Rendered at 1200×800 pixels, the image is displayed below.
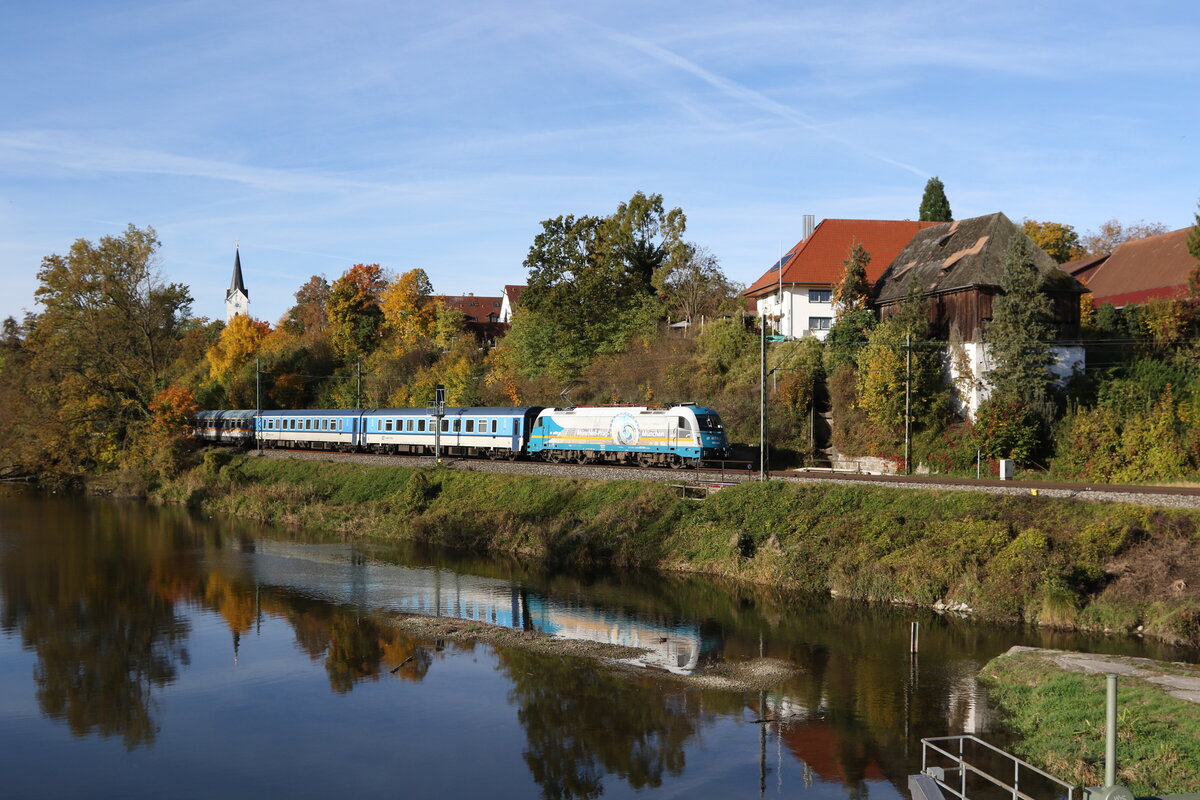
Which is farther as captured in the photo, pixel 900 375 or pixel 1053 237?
pixel 1053 237

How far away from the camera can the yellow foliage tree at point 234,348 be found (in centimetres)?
8562

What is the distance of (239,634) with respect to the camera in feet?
87.4

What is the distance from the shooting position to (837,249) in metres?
54.2

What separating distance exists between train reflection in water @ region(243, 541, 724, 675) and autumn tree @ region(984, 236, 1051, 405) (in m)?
18.6

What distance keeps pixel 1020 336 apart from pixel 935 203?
101ft

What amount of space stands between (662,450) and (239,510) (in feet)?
79.4

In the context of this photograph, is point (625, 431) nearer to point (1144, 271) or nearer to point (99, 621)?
point (99, 621)

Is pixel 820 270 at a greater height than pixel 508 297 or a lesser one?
lesser

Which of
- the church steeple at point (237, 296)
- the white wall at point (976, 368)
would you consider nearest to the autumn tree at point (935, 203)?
the white wall at point (976, 368)

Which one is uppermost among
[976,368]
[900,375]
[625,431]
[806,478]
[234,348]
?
[234,348]

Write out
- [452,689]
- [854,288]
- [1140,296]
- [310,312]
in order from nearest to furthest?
[452,689] → [854,288] → [1140,296] → [310,312]

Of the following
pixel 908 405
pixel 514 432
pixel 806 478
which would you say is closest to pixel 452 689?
pixel 806 478

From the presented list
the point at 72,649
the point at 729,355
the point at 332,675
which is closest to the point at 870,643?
the point at 332,675

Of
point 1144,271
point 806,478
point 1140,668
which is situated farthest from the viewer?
point 1144,271
